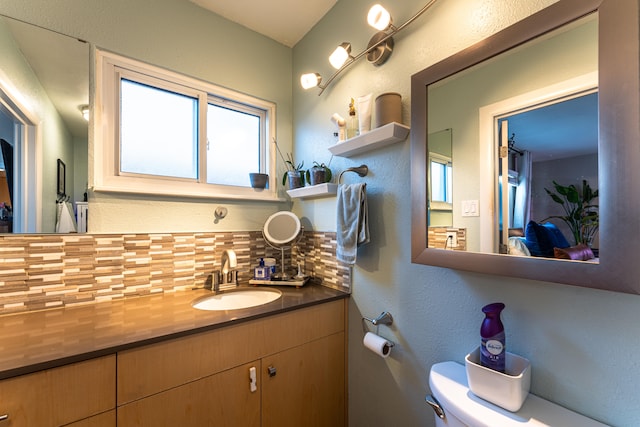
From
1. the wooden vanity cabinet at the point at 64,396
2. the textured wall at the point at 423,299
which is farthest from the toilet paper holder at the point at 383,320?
the wooden vanity cabinet at the point at 64,396

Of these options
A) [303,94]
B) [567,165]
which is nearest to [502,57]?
[567,165]

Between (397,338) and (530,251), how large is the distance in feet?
2.27

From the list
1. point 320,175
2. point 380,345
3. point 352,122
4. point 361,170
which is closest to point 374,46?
point 352,122

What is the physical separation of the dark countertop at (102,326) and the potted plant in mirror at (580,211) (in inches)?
39.9

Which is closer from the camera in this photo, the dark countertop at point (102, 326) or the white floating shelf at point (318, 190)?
the dark countertop at point (102, 326)

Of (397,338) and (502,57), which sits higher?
(502,57)

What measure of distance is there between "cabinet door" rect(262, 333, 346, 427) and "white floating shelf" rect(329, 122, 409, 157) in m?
0.99

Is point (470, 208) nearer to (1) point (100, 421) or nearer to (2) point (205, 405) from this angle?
(2) point (205, 405)

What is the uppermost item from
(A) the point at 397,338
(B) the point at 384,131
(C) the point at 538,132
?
(B) the point at 384,131

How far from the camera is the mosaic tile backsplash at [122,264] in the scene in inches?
44.9

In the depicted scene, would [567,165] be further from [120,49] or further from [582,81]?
[120,49]

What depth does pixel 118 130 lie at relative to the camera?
55.3 inches

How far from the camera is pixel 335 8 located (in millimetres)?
1587

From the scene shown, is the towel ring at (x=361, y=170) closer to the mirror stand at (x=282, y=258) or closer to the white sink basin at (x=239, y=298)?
the mirror stand at (x=282, y=258)
